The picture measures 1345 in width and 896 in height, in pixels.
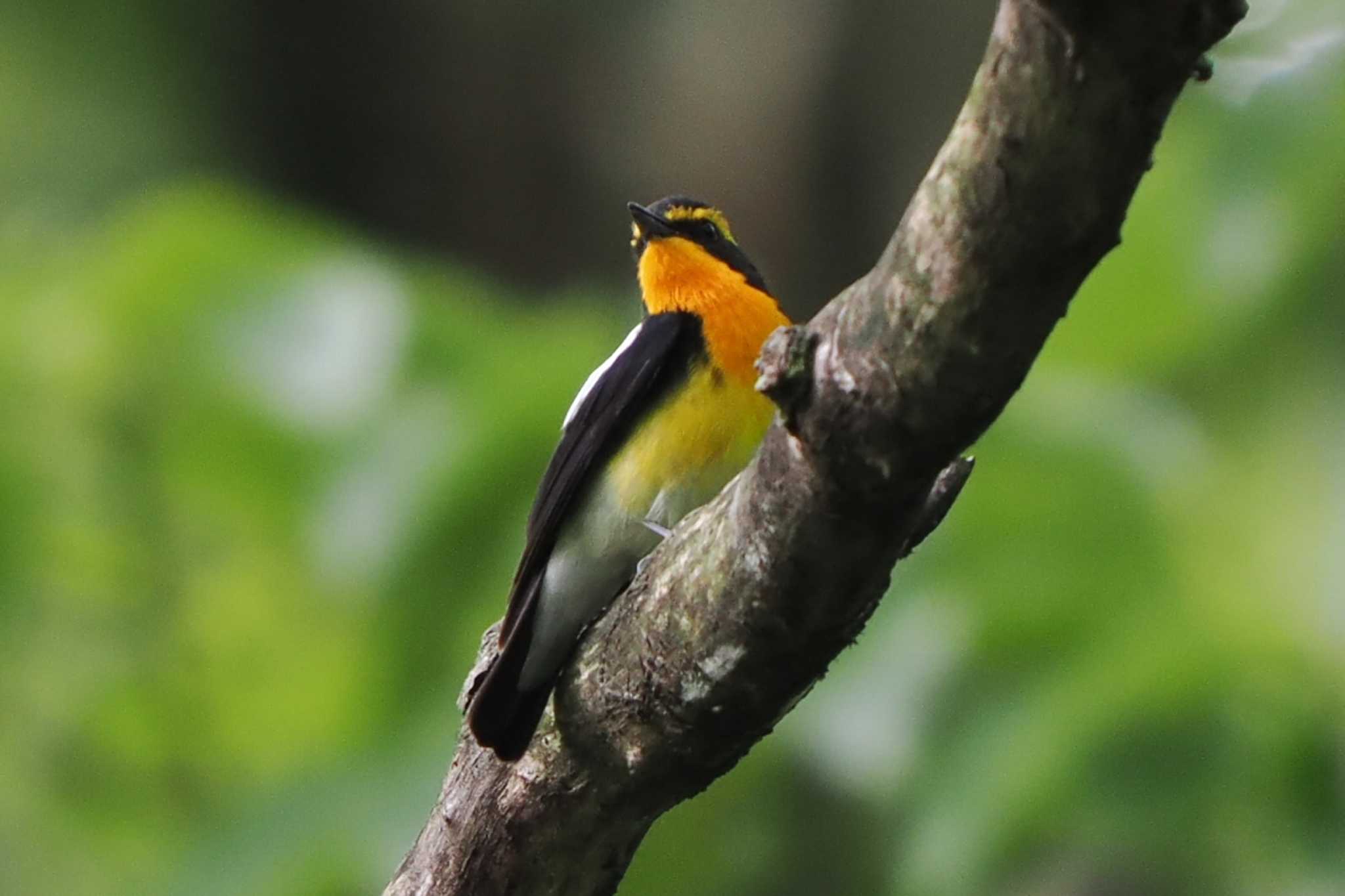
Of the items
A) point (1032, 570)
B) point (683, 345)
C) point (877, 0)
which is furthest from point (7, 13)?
point (1032, 570)

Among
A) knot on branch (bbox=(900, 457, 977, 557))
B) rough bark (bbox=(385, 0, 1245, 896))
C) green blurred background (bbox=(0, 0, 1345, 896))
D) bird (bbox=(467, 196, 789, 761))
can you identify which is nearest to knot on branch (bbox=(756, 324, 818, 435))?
rough bark (bbox=(385, 0, 1245, 896))

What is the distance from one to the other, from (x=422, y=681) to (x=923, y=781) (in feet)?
4.03

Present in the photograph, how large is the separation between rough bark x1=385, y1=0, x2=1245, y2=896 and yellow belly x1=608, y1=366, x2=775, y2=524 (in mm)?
861

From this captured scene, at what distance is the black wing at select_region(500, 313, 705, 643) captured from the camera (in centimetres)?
307

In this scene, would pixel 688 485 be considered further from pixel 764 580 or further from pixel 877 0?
pixel 877 0

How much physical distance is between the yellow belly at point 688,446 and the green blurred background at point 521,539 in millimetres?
422

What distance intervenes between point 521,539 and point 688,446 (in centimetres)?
61

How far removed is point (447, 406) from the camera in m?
3.75

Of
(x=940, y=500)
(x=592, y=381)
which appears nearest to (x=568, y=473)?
(x=592, y=381)

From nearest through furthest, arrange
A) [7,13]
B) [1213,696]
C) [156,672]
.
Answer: [1213,696] → [156,672] → [7,13]

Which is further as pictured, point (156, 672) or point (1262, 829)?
point (156, 672)

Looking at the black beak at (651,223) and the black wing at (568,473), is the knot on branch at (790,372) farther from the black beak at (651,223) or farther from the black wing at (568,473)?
the black beak at (651,223)

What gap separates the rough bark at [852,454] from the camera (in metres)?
1.47

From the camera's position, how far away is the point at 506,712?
8.34 ft
